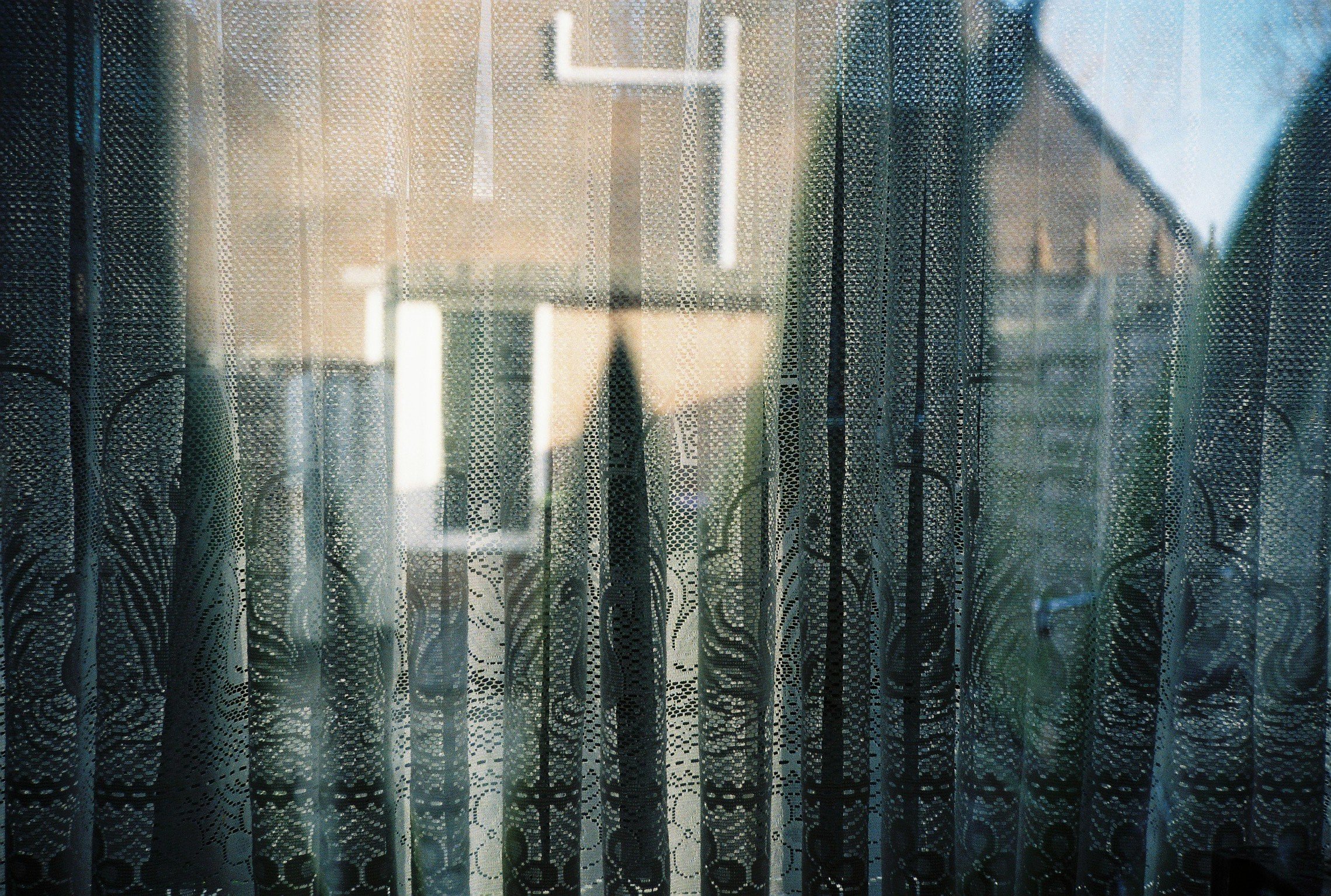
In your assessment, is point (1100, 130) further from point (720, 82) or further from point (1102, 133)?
point (720, 82)

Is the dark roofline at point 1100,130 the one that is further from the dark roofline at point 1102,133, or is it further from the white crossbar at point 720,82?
the white crossbar at point 720,82

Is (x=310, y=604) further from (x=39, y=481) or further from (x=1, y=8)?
(x=1, y=8)

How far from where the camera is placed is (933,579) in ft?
2.76

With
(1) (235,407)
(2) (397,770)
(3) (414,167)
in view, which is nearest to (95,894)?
(2) (397,770)

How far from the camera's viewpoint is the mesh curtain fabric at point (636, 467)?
2.60 ft

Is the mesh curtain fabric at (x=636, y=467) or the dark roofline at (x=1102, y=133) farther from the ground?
the dark roofline at (x=1102, y=133)

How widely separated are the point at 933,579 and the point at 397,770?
562mm

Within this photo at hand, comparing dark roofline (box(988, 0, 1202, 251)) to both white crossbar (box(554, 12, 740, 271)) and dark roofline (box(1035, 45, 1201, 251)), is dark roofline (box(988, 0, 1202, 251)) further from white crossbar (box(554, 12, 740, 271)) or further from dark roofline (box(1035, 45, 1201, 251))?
white crossbar (box(554, 12, 740, 271))

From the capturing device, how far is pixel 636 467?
814 mm

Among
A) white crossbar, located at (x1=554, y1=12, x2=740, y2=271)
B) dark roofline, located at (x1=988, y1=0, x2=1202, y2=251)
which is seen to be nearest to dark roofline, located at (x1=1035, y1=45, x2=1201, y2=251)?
dark roofline, located at (x1=988, y1=0, x2=1202, y2=251)

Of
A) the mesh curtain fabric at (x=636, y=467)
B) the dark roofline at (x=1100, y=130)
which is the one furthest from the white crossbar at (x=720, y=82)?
the dark roofline at (x=1100, y=130)

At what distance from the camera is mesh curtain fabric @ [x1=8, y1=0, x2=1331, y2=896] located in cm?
79

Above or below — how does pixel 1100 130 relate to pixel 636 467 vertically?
above

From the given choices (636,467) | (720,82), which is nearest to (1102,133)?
(720,82)
